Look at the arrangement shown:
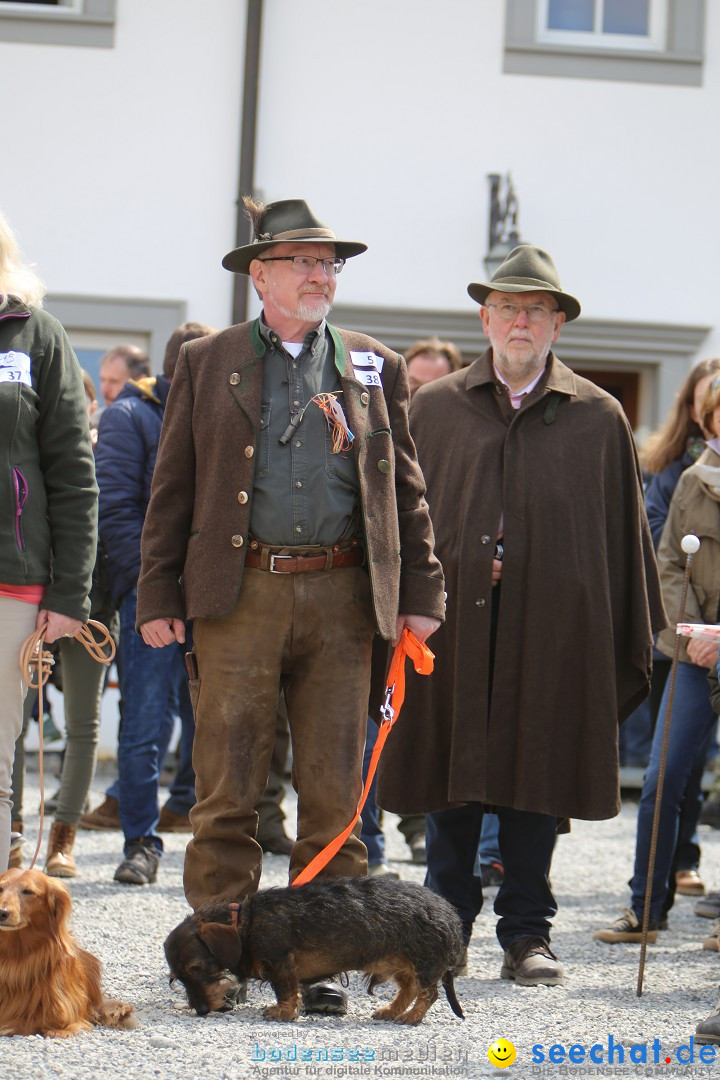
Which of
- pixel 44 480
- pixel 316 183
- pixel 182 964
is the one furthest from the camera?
pixel 316 183

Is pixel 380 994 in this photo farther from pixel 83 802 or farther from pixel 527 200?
pixel 527 200

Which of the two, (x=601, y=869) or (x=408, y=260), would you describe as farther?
(x=408, y=260)

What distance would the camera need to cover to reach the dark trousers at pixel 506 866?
5.18 m

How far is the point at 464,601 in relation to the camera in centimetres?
519

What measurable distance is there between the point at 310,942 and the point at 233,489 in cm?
128

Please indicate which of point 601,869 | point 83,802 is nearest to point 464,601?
point 83,802

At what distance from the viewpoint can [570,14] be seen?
34.5 feet

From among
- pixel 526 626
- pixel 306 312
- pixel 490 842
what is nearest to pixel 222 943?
pixel 526 626

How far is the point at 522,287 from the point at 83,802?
3.01 m

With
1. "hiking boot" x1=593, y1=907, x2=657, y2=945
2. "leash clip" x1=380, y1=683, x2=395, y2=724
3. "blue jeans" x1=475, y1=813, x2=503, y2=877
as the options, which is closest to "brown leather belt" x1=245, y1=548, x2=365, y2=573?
"leash clip" x1=380, y1=683, x2=395, y2=724

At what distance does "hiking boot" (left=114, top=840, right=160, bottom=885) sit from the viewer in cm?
640

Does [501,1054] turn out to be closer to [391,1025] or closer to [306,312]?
[391,1025]

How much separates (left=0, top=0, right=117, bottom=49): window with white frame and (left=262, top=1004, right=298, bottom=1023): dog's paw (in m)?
7.48

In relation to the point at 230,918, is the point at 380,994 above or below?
below
